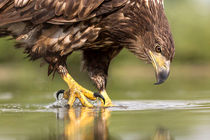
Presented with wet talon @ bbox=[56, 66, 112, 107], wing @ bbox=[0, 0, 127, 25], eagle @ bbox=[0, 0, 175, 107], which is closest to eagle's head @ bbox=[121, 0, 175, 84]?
eagle @ bbox=[0, 0, 175, 107]

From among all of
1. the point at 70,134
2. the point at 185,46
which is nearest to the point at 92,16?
the point at 70,134

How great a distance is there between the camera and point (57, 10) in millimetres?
7242

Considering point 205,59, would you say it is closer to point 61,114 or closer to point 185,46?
point 185,46

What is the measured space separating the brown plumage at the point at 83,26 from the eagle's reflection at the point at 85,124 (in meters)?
1.37

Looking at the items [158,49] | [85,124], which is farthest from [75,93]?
[85,124]

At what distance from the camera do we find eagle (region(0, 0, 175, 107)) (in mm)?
7172

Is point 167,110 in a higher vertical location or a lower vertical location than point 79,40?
lower

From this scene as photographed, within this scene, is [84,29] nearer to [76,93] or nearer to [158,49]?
[76,93]

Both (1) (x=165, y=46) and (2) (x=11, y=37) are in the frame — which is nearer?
(1) (x=165, y=46)

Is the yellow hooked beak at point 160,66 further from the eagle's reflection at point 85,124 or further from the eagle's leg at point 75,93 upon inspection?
the eagle's reflection at point 85,124

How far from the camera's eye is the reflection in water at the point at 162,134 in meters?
4.01

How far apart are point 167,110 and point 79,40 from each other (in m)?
1.77

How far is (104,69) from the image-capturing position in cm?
822

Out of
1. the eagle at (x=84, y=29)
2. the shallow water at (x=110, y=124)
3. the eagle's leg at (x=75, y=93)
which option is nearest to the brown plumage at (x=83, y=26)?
the eagle at (x=84, y=29)
